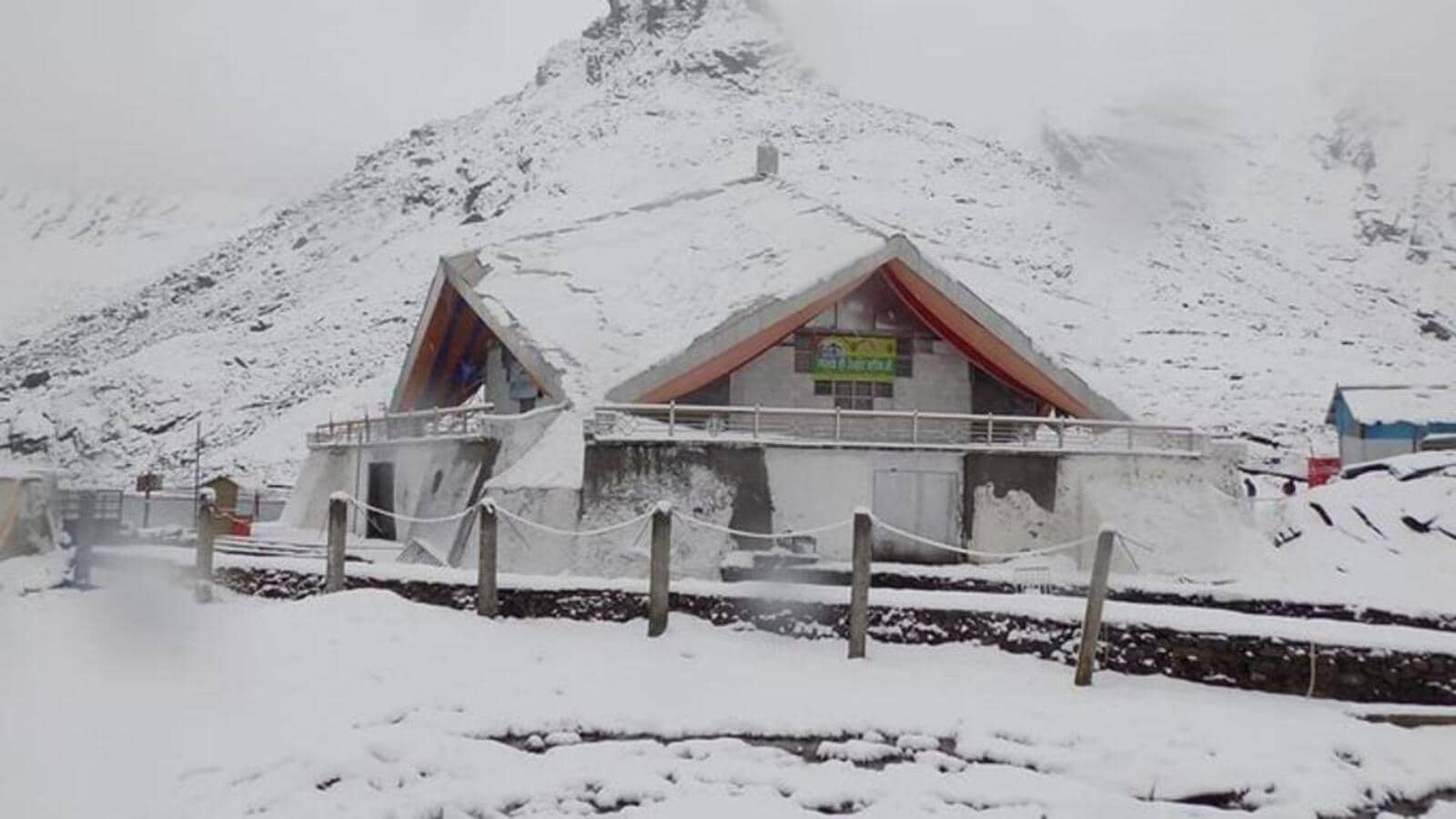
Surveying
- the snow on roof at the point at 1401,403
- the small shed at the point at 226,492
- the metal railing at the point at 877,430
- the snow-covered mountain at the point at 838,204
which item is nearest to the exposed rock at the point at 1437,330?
the snow-covered mountain at the point at 838,204

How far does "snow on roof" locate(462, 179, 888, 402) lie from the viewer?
79.5 feet

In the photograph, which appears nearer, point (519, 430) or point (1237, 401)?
point (519, 430)

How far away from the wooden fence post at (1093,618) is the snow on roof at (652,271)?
10.8 meters

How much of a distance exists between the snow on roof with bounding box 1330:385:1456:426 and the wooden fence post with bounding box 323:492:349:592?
135 ft

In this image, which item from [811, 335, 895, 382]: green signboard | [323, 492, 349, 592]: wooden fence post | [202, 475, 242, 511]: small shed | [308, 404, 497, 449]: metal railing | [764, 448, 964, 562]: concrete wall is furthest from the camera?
[202, 475, 242, 511]: small shed

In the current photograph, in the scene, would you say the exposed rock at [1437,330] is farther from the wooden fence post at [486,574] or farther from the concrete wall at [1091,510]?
the wooden fence post at [486,574]

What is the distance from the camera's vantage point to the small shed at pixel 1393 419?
44344mm

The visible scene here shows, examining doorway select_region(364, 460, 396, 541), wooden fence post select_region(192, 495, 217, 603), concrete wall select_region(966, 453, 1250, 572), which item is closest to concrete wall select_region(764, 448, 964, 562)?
concrete wall select_region(966, 453, 1250, 572)

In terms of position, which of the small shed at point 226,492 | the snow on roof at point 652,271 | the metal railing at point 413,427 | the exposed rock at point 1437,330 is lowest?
the small shed at point 226,492

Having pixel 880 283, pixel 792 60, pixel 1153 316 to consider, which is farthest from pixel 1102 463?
pixel 792 60

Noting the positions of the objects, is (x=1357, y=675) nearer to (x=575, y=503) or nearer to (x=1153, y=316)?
(x=575, y=503)

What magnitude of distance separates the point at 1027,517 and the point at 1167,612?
8276 mm

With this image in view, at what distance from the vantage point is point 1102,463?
22.8 m

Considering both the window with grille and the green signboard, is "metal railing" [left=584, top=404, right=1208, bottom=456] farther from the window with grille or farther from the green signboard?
the green signboard
